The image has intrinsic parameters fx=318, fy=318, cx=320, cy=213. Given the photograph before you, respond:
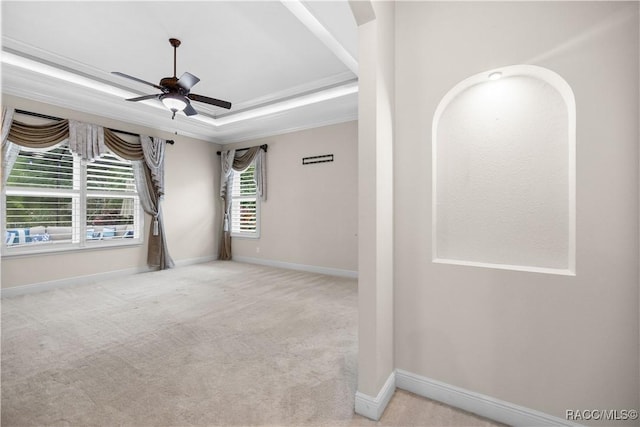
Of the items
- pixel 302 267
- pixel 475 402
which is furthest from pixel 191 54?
pixel 475 402

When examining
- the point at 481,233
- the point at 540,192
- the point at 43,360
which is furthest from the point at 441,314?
the point at 43,360

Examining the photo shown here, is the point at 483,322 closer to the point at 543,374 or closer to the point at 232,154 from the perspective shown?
the point at 543,374

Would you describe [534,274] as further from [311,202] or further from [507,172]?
[311,202]

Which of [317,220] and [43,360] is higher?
[317,220]

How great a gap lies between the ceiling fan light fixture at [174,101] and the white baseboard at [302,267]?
3.29 metres

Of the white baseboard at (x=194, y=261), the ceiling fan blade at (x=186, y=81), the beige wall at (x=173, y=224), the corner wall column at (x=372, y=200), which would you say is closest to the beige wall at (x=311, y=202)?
the white baseboard at (x=194, y=261)

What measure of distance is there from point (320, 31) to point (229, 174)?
4.10 meters

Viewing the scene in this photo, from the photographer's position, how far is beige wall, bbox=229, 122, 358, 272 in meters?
5.25

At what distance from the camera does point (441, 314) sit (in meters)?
2.02

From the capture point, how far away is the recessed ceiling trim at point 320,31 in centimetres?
272

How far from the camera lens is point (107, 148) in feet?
16.2

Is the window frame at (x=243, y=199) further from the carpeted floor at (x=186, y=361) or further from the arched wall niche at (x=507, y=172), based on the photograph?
the arched wall niche at (x=507, y=172)

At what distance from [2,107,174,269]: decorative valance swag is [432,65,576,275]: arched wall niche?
4984mm

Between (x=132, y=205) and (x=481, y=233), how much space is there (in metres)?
5.48
